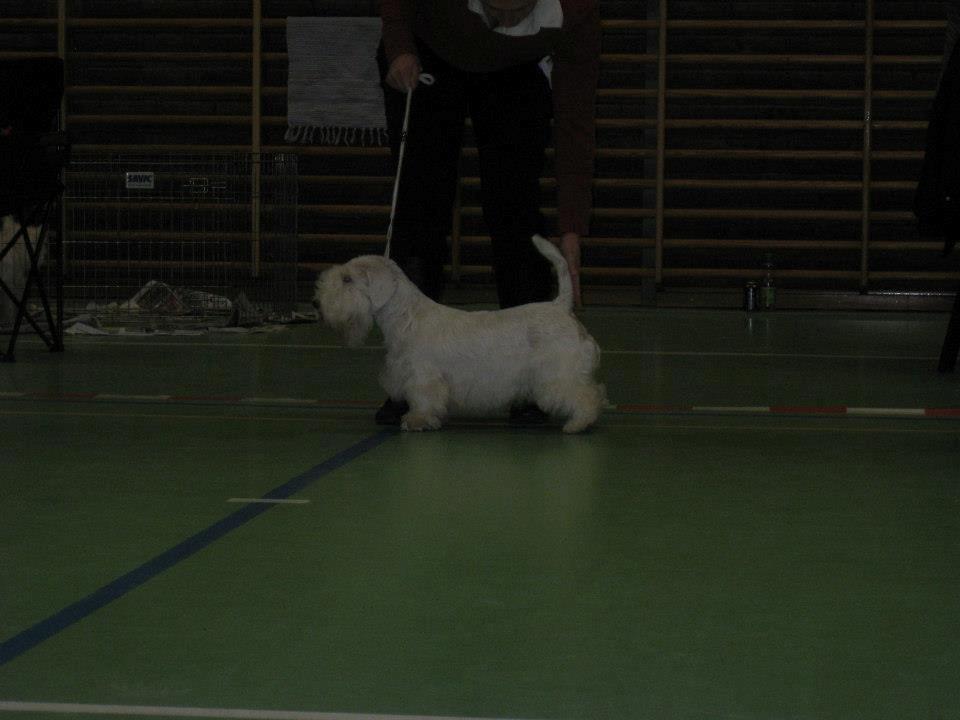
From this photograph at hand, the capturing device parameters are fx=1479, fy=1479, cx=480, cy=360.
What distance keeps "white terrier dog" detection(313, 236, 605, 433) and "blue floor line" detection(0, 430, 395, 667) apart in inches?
20.4

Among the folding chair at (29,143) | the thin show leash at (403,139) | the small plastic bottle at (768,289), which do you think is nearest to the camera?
the thin show leash at (403,139)

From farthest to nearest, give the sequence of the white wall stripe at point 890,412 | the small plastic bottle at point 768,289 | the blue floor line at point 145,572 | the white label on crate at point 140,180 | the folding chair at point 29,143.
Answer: the small plastic bottle at point 768,289 < the white label on crate at point 140,180 < the folding chair at point 29,143 < the white wall stripe at point 890,412 < the blue floor line at point 145,572

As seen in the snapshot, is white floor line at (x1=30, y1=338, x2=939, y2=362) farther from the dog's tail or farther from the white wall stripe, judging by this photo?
the dog's tail

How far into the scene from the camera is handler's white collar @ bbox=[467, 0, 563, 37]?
128 inches

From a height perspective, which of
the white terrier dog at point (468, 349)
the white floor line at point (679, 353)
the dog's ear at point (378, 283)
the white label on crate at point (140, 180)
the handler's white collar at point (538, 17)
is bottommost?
the white floor line at point (679, 353)

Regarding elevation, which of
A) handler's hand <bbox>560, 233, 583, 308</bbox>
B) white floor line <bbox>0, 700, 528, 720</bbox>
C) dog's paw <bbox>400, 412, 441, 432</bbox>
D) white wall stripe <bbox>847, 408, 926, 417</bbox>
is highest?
handler's hand <bbox>560, 233, 583, 308</bbox>

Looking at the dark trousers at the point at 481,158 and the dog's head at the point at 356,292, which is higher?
the dark trousers at the point at 481,158

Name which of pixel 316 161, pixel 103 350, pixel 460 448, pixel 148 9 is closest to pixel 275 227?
pixel 103 350

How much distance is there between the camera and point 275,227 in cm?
730

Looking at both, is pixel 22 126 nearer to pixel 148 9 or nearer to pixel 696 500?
pixel 696 500

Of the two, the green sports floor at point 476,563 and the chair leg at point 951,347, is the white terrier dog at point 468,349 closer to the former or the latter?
the green sports floor at point 476,563

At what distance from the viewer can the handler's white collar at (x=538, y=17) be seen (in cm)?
325

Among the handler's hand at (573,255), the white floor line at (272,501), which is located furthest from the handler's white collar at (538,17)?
the white floor line at (272,501)

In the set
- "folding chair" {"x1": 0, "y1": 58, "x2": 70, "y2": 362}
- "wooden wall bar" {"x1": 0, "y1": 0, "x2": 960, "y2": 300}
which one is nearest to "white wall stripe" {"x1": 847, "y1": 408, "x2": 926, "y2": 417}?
"folding chair" {"x1": 0, "y1": 58, "x2": 70, "y2": 362}
